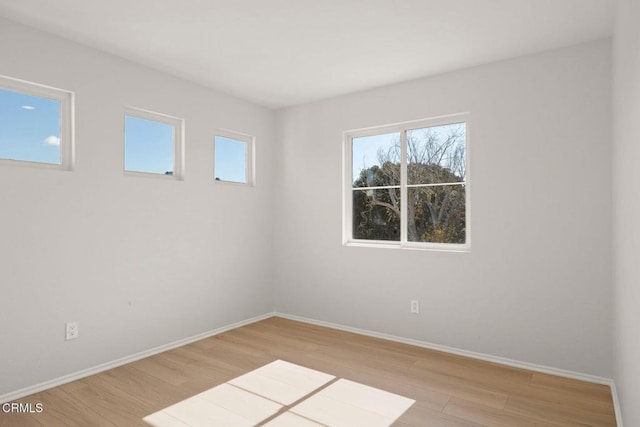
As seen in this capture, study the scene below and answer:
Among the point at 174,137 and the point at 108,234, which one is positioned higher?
the point at 174,137

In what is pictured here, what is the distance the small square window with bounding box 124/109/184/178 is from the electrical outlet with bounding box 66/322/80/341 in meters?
1.31

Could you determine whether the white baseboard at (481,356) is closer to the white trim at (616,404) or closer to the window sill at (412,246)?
the white trim at (616,404)

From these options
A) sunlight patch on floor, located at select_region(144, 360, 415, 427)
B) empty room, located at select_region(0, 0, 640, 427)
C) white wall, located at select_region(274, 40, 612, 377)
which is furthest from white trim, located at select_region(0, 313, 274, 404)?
white wall, located at select_region(274, 40, 612, 377)

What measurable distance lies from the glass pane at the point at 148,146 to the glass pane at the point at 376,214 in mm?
2004

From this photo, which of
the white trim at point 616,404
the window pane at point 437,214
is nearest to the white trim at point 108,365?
the window pane at point 437,214

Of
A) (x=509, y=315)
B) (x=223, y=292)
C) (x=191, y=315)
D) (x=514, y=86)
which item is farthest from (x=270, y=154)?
(x=509, y=315)

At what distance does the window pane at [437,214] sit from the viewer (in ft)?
11.7

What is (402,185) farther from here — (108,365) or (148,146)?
(108,365)

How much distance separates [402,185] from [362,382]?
6.42 feet

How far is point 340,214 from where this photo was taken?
425cm

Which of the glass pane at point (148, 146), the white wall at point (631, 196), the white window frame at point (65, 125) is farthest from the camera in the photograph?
the glass pane at point (148, 146)

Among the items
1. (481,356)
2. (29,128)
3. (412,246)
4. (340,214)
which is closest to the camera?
(29,128)

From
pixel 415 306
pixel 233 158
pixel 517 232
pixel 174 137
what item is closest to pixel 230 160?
pixel 233 158

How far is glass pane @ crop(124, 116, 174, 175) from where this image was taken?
337 cm
